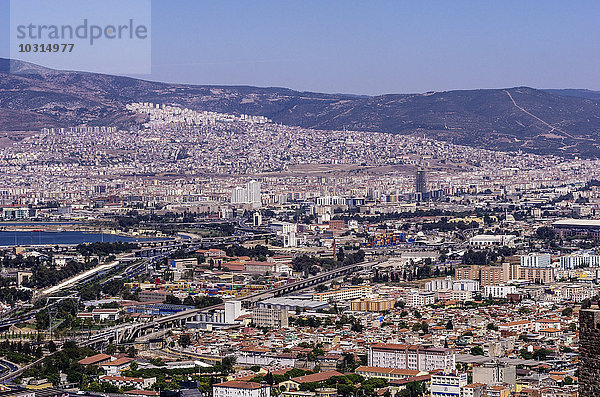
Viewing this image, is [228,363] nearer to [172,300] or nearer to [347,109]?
[172,300]

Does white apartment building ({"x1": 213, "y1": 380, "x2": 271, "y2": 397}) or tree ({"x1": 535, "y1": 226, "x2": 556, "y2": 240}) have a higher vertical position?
tree ({"x1": 535, "y1": 226, "x2": 556, "y2": 240})

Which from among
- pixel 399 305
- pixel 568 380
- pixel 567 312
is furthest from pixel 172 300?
pixel 568 380

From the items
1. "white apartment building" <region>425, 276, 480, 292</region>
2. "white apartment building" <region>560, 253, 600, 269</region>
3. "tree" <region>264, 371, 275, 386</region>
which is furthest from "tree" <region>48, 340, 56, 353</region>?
"white apartment building" <region>560, 253, 600, 269</region>

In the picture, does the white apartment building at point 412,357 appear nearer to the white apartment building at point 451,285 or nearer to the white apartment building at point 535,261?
the white apartment building at point 451,285

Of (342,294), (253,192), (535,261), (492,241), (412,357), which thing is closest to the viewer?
(412,357)

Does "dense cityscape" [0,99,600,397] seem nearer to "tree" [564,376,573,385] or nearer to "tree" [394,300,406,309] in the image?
"tree" [564,376,573,385]

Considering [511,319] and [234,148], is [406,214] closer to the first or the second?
[511,319]
